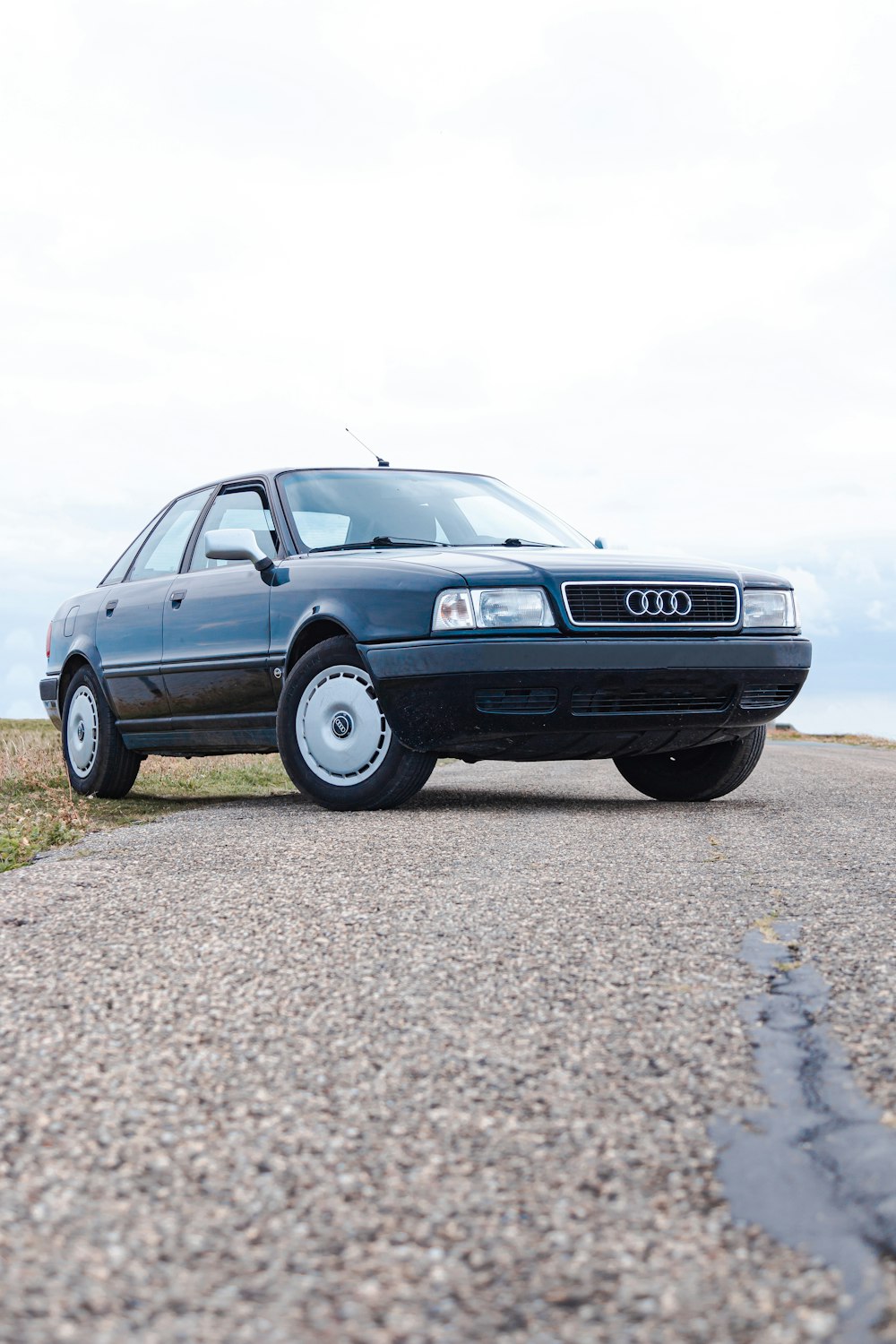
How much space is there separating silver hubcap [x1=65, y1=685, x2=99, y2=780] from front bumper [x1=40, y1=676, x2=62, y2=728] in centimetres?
23

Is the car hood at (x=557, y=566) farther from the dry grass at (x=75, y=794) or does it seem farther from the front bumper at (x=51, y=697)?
the front bumper at (x=51, y=697)

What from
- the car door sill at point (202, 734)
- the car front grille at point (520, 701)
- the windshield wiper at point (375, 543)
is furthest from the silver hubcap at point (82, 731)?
the car front grille at point (520, 701)

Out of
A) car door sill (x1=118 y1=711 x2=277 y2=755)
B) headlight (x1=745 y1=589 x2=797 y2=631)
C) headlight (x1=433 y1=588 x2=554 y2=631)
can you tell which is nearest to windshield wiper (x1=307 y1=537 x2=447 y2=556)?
car door sill (x1=118 y1=711 x2=277 y2=755)

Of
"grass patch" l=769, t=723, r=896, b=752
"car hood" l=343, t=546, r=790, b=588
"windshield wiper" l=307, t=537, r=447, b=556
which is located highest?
"windshield wiper" l=307, t=537, r=447, b=556

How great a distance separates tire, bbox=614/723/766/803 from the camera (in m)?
6.84

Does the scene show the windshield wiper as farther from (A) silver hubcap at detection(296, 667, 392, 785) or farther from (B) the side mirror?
(A) silver hubcap at detection(296, 667, 392, 785)

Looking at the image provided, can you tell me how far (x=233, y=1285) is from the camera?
144 centimetres

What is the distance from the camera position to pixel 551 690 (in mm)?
5605

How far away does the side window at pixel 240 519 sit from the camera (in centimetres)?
686

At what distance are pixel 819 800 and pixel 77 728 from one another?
14.3ft

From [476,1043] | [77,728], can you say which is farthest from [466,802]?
[476,1043]

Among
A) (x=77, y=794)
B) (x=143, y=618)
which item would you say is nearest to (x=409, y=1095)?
(x=143, y=618)

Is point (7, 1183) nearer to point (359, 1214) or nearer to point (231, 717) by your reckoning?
point (359, 1214)

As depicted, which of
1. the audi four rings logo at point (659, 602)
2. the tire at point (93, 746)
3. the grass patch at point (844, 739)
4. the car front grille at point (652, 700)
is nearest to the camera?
the car front grille at point (652, 700)
